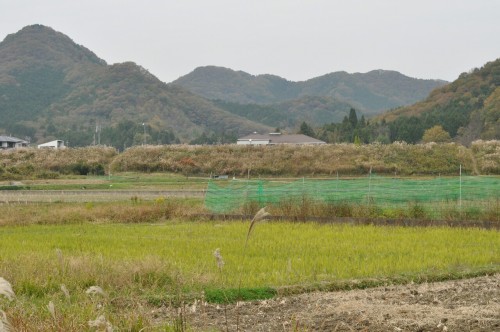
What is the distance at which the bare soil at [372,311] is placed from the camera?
6512 millimetres

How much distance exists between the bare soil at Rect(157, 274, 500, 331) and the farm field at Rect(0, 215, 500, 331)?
0.54ft

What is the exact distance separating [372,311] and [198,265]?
414cm

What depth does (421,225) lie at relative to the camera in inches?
667

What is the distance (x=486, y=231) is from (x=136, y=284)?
972 centimetres

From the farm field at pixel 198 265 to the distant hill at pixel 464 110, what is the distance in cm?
6270

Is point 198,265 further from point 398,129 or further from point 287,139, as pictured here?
point 398,129

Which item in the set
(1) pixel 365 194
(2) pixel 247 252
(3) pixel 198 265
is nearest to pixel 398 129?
(1) pixel 365 194

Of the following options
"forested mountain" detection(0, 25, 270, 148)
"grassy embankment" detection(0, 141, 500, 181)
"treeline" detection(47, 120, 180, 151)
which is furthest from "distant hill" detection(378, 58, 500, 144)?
"forested mountain" detection(0, 25, 270, 148)

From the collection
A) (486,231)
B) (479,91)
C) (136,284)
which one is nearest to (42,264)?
(136,284)

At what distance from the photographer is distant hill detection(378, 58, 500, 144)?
247 ft

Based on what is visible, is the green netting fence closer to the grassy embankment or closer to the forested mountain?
the grassy embankment

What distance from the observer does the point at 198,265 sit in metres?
10.6

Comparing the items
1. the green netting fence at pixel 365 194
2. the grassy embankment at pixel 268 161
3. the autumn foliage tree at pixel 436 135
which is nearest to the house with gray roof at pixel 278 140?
the autumn foliage tree at pixel 436 135

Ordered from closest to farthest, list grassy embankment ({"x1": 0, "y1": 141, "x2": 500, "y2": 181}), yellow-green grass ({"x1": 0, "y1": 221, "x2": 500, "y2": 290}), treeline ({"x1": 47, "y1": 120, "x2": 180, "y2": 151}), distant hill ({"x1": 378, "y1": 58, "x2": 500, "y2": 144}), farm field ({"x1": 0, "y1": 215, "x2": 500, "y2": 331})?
1. farm field ({"x1": 0, "y1": 215, "x2": 500, "y2": 331})
2. yellow-green grass ({"x1": 0, "y1": 221, "x2": 500, "y2": 290})
3. grassy embankment ({"x1": 0, "y1": 141, "x2": 500, "y2": 181})
4. distant hill ({"x1": 378, "y1": 58, "x2": 500, "y2": 144})
5. treeline ({"x1": 47, "y1": 120, "x2": 180, "y2": 151})
